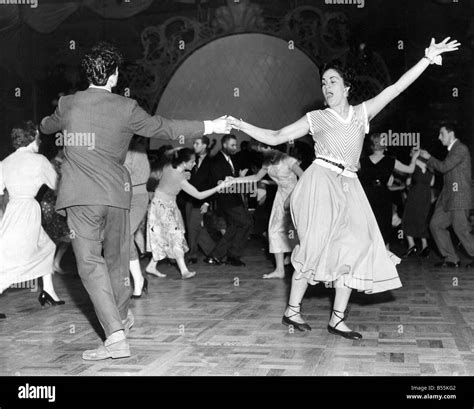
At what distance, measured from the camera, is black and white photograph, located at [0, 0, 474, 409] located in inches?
148

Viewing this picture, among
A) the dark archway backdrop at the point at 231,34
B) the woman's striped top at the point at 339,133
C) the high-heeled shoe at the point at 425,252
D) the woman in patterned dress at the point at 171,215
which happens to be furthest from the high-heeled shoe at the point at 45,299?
the dark archway backdrop at the point at 231,34

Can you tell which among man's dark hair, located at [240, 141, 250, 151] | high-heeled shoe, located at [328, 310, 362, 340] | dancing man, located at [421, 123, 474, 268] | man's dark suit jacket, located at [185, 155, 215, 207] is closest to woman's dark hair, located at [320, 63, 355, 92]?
high-heeled shoe, located at [328, 310, 362, 340]

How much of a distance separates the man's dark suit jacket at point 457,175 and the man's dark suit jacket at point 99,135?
15.5ft

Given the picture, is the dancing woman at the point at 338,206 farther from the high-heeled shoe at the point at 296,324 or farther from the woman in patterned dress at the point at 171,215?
the woman in patterned dress at the point at 171,215

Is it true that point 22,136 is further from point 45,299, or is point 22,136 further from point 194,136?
point 194,136

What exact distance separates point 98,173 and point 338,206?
1449 mm

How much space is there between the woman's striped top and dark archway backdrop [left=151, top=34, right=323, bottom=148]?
6.48 meters

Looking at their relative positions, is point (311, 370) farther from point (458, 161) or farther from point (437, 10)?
point (437, 10)

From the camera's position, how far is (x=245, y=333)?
15.1ft

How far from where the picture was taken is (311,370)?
363cm

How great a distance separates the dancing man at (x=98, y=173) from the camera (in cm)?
384

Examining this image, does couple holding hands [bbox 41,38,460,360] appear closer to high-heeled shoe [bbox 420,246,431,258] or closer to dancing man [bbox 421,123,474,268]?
dancing man [bbox 421,123,474,268]

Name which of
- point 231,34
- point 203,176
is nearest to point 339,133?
point 203,176

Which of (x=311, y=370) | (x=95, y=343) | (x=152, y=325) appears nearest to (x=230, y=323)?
(x=152, y=325)
